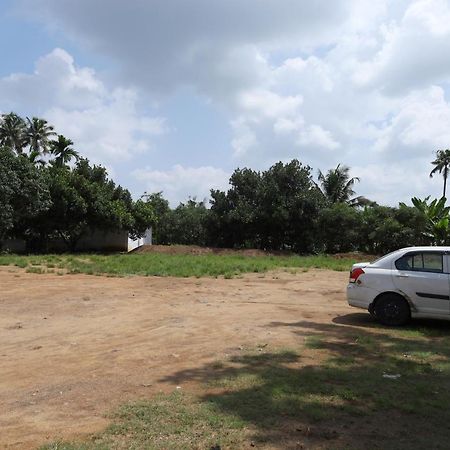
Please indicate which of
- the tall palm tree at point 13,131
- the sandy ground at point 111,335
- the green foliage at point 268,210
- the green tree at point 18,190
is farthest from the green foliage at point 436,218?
the tall palm tree at point 13,131

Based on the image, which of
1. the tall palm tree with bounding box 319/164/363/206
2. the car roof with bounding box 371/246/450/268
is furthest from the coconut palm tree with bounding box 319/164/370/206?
the car roof with bounding box 371/246/450/268

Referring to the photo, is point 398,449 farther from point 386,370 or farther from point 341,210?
point 341,210

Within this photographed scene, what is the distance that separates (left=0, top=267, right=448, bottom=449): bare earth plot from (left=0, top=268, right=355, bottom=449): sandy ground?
2cm

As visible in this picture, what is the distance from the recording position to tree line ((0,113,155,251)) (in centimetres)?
2934

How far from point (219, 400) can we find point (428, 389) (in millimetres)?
2283

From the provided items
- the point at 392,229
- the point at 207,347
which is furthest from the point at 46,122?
the point at 207,347

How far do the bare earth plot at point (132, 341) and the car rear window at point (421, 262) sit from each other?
3.81ft

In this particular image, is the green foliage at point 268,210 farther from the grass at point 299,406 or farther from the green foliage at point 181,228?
the grass at point 299,406

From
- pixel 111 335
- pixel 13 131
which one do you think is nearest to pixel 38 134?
pixel 13 131

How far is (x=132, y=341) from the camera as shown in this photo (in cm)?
799

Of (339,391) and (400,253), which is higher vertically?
(400,253)

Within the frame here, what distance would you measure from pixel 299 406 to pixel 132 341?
152 inches

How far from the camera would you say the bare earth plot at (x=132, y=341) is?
4.52 meters

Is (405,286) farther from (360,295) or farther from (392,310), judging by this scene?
(360,295)
